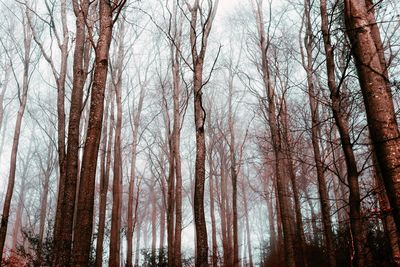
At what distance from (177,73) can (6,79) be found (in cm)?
851

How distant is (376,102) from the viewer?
2059 mm

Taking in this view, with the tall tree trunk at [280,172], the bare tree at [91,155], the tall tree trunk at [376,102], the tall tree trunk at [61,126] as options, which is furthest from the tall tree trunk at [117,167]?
the tall tree trunk at [376,102]

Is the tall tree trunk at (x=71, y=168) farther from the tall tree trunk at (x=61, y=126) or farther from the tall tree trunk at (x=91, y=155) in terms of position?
the tall tree trunk at (x=61, y=126)

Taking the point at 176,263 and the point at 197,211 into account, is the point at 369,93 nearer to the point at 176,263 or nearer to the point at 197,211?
the point at 197,211

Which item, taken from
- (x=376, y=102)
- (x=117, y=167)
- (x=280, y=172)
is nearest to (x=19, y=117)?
(x=117, y=167)

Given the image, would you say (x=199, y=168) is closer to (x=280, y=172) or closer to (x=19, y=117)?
(x=280, y=172)

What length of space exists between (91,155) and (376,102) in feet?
7.89

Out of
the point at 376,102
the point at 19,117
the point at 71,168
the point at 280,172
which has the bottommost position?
the point at 376,102

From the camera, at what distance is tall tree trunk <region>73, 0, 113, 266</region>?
2.78 metres

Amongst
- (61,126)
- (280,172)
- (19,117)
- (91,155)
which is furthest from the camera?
(19,117)

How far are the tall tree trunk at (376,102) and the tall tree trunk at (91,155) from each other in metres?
2.34

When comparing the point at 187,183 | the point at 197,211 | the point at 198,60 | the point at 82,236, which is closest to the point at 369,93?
the point at 82,236

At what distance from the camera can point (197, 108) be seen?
17.8 ft

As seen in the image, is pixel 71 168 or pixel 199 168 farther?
pixel 199 168
